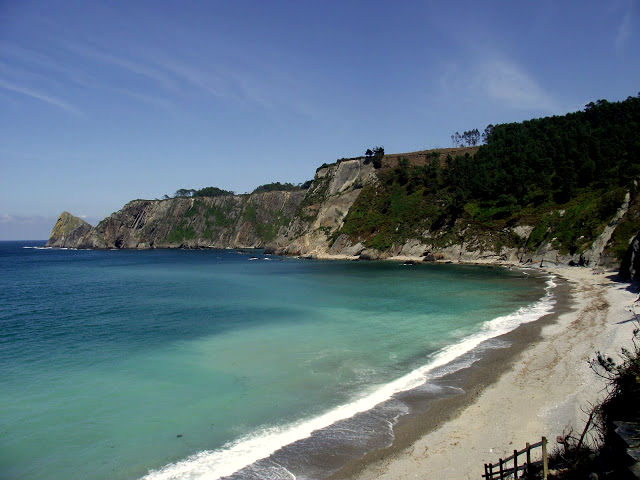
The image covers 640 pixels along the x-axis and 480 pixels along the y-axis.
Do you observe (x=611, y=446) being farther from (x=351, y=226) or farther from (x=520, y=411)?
(x=351, y=226)

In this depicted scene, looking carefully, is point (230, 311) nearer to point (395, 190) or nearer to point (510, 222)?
point (510, 222)

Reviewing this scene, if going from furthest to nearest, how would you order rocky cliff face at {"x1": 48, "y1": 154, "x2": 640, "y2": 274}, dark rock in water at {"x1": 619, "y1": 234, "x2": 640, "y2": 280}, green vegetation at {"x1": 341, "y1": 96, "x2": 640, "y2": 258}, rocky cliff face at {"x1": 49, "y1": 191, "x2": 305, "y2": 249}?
rocky cliff face at {"x1": 49, "y1": 191, "x2": 305, "y2": 249} → rocky cliff face at {"x1": 48, "y1": 154, "x2": 640, "y2": 274} → green vegetation at {"x1": 341, "y1": 96, "x2": 640, "y2": 258} → dark rock in water at {"x1": 619, "y1": 234, "x2": 640, "y2": 280}

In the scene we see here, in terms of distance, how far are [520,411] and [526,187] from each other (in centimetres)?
7267

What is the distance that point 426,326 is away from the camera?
84.7 feet

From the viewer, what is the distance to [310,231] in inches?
4225

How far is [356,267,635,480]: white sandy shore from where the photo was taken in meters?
10.3

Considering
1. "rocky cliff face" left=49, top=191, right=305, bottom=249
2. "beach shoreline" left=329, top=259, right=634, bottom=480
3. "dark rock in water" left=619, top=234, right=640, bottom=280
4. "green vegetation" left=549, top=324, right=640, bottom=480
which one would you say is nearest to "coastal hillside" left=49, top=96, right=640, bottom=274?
"dark rock in water" left=619, top=234, right=640, bottom=280

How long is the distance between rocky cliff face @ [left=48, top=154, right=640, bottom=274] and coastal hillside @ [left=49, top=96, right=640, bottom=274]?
0.33 meters

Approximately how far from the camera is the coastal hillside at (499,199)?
186ft

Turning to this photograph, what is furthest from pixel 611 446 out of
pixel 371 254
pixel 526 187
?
pixel 371 254

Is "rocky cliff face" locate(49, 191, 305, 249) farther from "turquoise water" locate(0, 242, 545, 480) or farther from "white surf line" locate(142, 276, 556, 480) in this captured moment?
"white surf line" locate(142, 276, 556, 480)

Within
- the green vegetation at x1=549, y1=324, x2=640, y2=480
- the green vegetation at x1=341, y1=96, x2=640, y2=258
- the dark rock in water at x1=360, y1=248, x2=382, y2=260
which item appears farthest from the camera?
the dark rock in water at x1=360, y1=248, x2=382, y2=260

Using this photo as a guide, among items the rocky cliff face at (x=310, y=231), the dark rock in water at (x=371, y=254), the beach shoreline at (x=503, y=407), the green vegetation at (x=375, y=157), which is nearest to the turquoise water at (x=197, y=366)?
the beach shoreline at (x=503, y=407)

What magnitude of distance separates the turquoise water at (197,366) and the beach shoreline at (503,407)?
8.29ft
